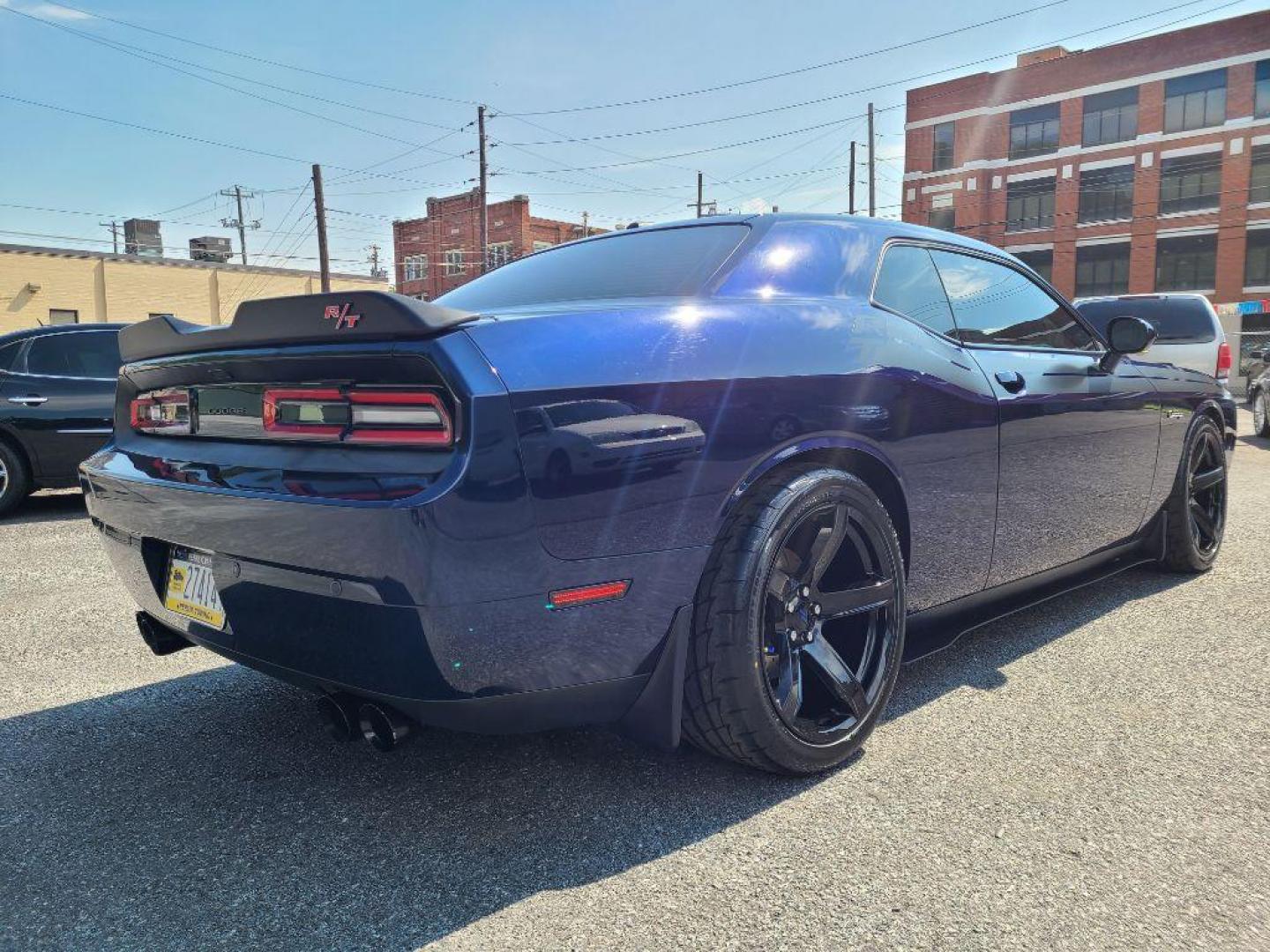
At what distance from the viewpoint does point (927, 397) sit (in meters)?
2.49

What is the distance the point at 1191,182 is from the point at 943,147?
428 inches

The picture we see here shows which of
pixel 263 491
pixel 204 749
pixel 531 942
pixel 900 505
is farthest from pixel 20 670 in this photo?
pixel 900 505

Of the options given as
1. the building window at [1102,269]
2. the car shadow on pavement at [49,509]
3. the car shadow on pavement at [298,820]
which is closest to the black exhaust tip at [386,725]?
the car shadow on pavement at [298,820]

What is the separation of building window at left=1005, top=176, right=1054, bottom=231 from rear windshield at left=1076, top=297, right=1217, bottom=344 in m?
34.4

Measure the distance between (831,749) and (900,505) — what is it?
718 millimetres

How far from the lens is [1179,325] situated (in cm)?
898

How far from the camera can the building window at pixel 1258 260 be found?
113ft

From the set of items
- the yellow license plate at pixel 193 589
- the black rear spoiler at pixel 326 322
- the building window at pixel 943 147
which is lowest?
the yellow license plate at pixel 193 589

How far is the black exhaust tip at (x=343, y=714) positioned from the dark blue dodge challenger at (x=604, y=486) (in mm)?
16

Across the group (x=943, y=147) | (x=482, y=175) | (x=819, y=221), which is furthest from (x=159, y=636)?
(x=943, y=147)

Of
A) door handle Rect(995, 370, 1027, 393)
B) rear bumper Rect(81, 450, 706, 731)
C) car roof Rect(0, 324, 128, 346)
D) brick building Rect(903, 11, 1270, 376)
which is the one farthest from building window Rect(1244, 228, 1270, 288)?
rear bumper Rect(81, 450, 706, 731)

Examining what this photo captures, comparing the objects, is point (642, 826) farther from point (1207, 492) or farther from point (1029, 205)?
point (1029, 205)

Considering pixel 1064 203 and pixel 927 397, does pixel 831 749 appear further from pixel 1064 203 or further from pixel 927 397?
pixel 1064 203

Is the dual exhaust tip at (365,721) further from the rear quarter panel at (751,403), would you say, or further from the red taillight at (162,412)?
the red taillight at (162,412)
